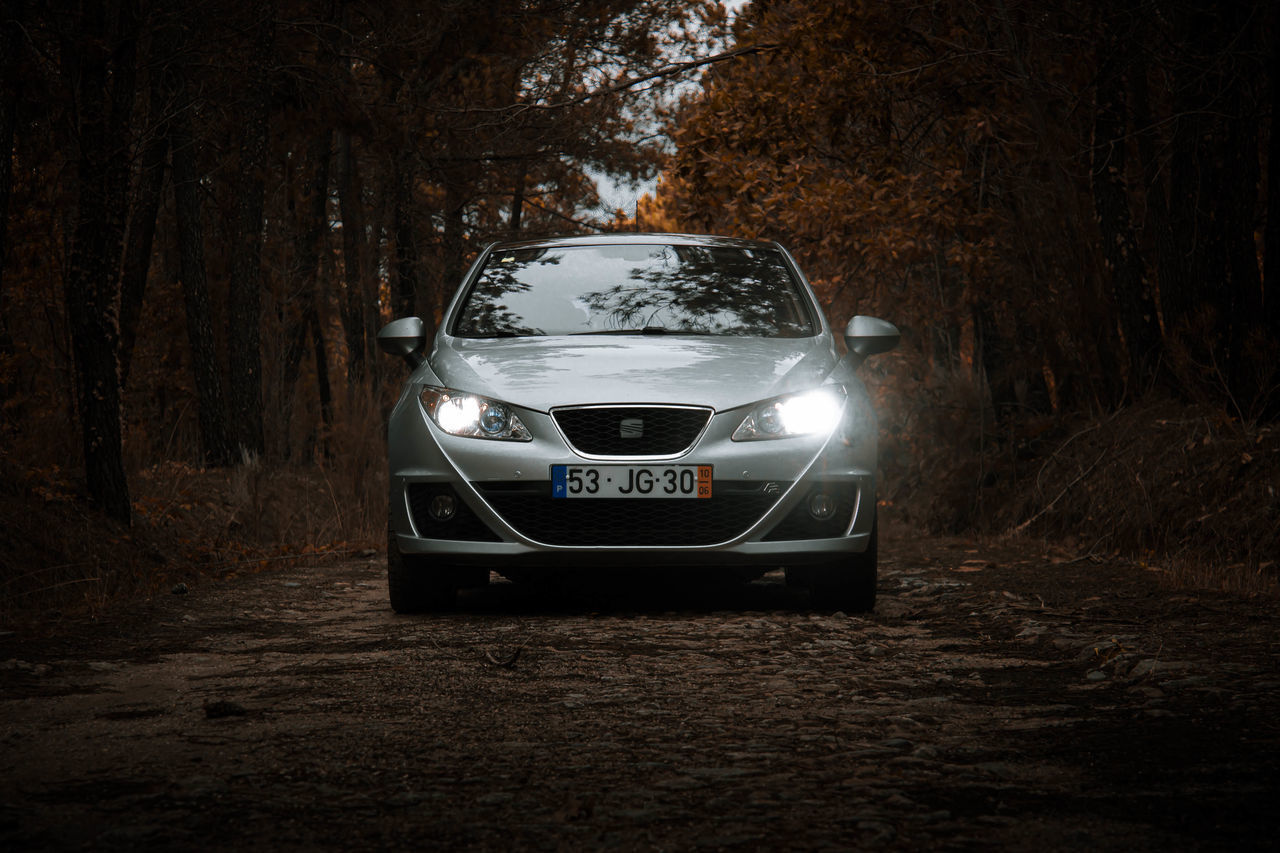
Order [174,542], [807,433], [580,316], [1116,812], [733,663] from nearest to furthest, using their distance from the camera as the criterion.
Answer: [1116,812] < [733,663] < [807,433] < [580,316] < [174,542]

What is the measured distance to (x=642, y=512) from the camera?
19.8 feet

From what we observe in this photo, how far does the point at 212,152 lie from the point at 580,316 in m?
10.4

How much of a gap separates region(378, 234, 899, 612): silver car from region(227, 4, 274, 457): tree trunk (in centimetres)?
804

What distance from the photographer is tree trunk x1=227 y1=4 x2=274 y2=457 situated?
14.2m

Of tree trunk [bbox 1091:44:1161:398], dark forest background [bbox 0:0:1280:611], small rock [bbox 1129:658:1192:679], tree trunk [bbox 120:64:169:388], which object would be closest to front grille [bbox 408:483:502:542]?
dark forest background [bbox 0:0:1280:611]

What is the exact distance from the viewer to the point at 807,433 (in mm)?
6156

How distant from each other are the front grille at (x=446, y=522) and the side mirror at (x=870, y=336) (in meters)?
1.92

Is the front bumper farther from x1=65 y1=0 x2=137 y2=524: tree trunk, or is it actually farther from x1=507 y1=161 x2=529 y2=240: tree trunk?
x1=507 y1=161 x2=529 y2=240: tree trunk

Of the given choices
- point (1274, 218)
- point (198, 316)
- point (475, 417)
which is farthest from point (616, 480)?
point (198, 316)

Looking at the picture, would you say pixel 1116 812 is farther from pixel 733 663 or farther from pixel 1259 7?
pixel 1259 7

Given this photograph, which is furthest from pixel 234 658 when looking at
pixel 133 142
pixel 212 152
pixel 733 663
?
pixel 212 152

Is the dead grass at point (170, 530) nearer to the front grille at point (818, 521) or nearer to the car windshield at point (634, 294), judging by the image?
the car windshield at point (634, 294)

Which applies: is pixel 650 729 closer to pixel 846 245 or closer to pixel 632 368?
pixel 632 368

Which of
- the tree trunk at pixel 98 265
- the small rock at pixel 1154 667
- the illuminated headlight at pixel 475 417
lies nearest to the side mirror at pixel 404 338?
the illuminated headlight at pixel 475 417
